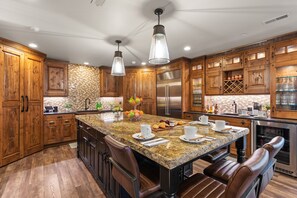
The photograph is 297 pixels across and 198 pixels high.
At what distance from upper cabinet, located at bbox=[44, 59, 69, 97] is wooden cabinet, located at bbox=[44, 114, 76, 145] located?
0.77 m

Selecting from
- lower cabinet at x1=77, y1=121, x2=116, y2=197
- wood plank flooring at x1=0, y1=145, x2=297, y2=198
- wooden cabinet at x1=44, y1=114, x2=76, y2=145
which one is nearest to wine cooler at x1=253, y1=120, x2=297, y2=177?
wood plank flooring at x1=0, y1=145, x2=297, y2=198

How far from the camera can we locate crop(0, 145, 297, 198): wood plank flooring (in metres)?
2.09

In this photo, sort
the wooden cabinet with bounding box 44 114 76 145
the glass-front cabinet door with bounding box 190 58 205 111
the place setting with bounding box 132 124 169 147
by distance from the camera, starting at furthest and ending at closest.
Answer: the glass-front cabinet door with bounding box 190 58 205 111 < the wooden cabinet with bounding box 44 114 76 145 < the place setting with bounding box 132 124 169 147

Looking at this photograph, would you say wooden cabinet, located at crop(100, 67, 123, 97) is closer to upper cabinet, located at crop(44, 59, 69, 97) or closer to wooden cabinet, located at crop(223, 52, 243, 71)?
upper cabinet, located at crop(44, 59, 69, 97)

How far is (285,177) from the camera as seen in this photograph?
2537mm

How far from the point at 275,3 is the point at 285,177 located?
109 inches

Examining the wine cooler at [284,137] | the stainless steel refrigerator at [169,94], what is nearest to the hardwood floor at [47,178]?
the stainless steel refrigerator at [169,94]

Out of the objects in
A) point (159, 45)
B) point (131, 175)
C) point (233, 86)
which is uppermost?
point (159, 45)

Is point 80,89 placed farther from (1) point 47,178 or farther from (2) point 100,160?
(2) point 100,160

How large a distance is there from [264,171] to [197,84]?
346cm

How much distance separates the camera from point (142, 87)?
5.32 meters

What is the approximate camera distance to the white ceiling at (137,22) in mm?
1892

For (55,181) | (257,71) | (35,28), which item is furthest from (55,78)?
(257,71)

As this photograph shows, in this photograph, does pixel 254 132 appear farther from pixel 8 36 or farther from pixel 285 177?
pixel 8 36
